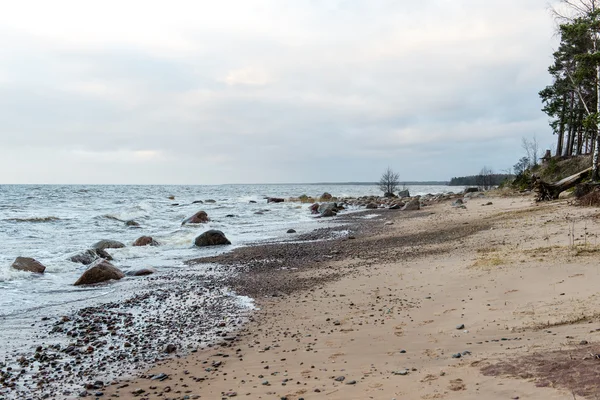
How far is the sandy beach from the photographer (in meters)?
4.04

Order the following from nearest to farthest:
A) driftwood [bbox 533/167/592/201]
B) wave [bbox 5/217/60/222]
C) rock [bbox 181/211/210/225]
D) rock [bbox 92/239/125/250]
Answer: rock [bbox 92/239/125/250], driftwood [bbox 533/167/592/201], rock [bbox 181/211/210/225], wave [bbox 5/217/60/222]

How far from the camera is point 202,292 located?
973 centimetres

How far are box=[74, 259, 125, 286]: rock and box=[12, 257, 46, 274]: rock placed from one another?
89.9 inches

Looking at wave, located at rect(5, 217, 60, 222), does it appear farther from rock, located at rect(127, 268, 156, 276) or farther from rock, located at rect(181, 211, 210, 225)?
rock, located at rect(127, 268, 156, 276)

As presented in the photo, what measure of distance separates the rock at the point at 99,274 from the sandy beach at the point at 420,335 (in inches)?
152

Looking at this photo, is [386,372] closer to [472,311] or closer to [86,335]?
[472,311]

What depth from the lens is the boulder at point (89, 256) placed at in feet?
47.2

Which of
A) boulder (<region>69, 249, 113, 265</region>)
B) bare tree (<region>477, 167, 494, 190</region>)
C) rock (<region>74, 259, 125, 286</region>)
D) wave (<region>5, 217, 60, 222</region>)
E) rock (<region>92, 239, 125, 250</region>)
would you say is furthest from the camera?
bare tree (<region>477, 167, 494, 190</region>)

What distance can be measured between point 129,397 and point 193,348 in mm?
1506

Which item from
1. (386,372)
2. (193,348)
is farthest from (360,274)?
(386,372)

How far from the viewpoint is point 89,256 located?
1462 cm

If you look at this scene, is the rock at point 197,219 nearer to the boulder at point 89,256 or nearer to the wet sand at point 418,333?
the boulder at point 89,256

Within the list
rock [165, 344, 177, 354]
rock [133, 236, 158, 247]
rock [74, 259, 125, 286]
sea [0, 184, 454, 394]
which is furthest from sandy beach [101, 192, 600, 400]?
rock [133, 236, 158, 247]

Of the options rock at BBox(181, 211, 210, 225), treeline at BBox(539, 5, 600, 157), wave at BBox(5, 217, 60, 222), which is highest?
treeline at BBox(539, 5, 600, 157)
